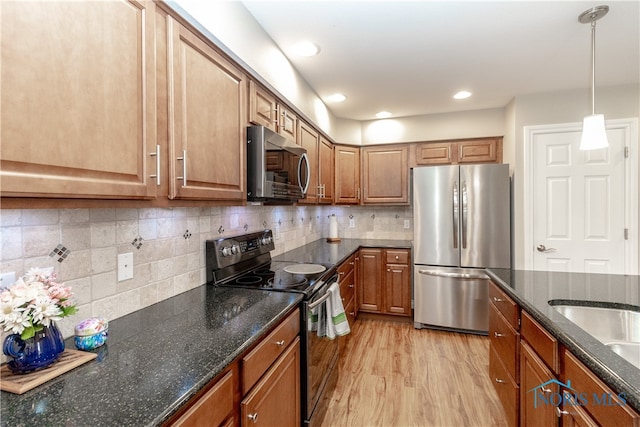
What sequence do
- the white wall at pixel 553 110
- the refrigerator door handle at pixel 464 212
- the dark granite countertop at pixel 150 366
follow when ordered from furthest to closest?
the refrigerator door handle at pixel 464 212
the white wall at pixel 553 110
the dark granite countertop at pixel 150 366

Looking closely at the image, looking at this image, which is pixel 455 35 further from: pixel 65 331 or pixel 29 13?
pixel 65 331

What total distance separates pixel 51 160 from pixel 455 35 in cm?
227

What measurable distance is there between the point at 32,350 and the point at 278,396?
888 mm

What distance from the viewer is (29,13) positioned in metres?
0.72

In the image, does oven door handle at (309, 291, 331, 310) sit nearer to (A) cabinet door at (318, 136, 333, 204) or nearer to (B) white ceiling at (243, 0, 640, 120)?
(A) cabinet door at (318, 136, 333, 204)

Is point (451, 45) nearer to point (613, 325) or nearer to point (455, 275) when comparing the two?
point (613, 325)

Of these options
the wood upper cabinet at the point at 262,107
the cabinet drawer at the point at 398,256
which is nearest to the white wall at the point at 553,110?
the cabinet drawer at the point at 398,256

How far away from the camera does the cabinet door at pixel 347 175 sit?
12.5 ft

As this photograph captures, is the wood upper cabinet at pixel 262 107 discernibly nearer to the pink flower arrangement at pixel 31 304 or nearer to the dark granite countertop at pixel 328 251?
the dark granite countertop at pixel 328 251

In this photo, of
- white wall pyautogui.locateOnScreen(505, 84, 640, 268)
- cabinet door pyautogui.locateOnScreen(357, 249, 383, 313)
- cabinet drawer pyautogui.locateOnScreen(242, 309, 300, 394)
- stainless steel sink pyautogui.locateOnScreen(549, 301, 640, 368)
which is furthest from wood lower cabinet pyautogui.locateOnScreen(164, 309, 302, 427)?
white wall pyautogui.locateOnScreen(505, 84, 640, 268)

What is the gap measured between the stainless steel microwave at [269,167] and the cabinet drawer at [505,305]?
1.42 m

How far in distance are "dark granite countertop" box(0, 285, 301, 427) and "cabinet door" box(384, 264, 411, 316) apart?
2333mm

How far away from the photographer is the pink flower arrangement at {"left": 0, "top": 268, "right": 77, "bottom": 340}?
77cm

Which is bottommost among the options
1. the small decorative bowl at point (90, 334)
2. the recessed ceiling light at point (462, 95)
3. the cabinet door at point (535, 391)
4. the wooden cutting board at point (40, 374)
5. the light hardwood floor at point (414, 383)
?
the light hardwood floor at point (414, 383)
